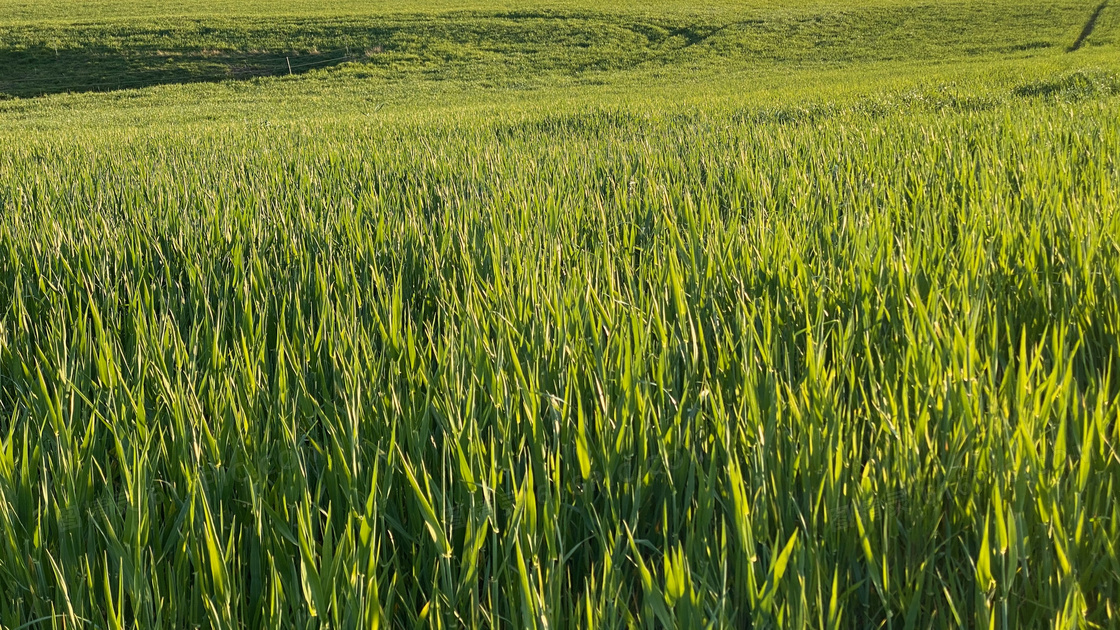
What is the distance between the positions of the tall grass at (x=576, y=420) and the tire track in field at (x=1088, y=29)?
2196 cm

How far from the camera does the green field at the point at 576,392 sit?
820 millimetres

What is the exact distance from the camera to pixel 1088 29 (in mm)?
24516

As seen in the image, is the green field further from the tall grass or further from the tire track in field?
the tire track in field

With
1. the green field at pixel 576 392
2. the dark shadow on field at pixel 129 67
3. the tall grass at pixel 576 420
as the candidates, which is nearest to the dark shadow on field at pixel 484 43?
the dark shadow on field at pixel 129 67

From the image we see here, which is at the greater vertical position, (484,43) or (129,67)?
(484,43)

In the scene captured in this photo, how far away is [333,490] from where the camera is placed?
101 centimetres

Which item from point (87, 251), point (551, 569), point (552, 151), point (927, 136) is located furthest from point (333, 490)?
point (927, 136)

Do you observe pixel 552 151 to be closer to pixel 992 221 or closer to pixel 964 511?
pixel 992 221

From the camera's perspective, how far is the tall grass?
0.81 m

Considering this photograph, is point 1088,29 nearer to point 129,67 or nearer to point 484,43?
point 484,43

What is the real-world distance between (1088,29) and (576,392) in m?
29.9

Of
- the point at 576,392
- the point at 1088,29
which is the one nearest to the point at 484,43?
the point at 1088,29

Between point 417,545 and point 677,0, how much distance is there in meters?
34.7

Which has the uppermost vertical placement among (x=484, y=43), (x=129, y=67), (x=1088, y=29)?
(x=1088, y=29)
